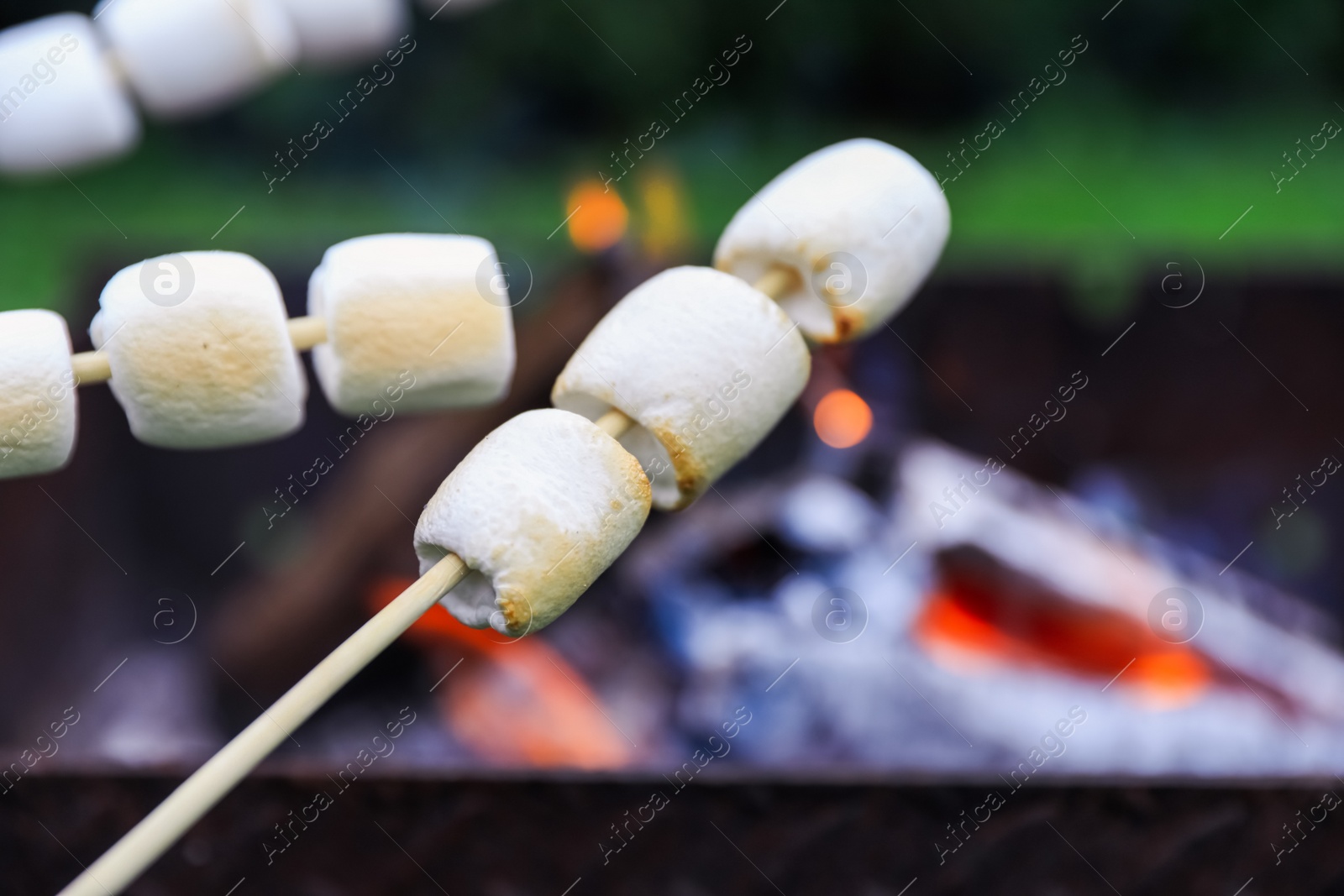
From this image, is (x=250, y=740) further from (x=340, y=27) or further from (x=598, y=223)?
(x=598, y=223)

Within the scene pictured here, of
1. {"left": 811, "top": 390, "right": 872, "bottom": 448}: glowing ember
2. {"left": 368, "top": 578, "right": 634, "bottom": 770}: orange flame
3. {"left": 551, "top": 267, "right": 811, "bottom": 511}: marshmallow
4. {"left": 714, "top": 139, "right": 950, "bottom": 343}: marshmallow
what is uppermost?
{"left": 714, "top": 139, "right": 950, "bottom": 343}: marshmallow

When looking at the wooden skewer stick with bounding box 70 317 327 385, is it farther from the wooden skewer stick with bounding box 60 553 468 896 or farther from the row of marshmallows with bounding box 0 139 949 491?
the wooden skewer stick with bounding box 60 553 468 896

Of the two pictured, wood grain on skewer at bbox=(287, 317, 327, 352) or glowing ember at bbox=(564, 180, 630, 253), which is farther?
glowing ember at bbox=(564, 180, 630, 253)

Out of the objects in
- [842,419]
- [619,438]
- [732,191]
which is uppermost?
[619,438]

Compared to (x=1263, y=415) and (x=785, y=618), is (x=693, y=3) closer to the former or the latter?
(x=1263, y=415)

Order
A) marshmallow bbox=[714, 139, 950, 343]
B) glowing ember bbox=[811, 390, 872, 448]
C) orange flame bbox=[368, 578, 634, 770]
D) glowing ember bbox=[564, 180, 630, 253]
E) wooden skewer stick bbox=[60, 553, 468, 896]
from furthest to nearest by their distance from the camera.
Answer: glowing ember bbox=[811, 390, 872, 448] < glowing ember bbox=[564, 180, 630, 253] < orange flame bbox=[368, 578, 634, 770] < marshmallow bbox=[714, 139, 950, 343] < wooden skewer stick bbox=[60, 553, 468, 896]

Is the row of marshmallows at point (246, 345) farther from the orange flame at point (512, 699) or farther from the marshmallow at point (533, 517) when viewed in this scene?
the orange flame at point (512, 699)

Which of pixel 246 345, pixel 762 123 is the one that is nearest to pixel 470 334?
pixel 246 345

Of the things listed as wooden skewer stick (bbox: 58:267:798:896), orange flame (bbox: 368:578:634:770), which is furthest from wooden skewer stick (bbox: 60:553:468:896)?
orange flame (bbox: 368:578:634:770)
